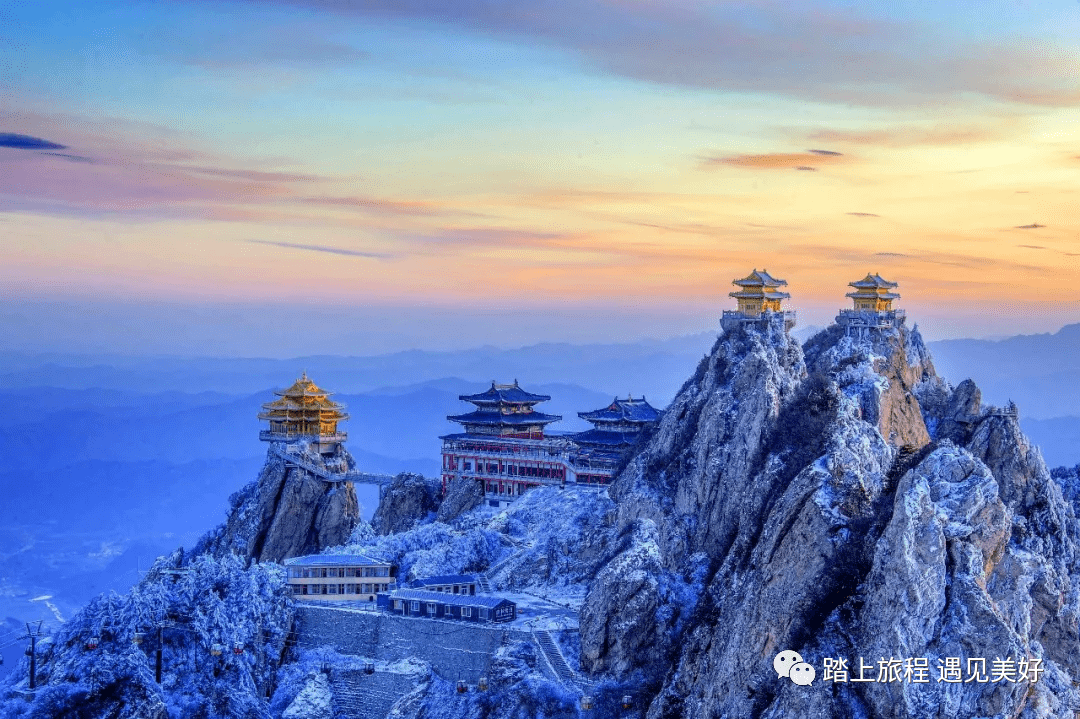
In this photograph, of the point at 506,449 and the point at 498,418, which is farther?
the point at 498,418

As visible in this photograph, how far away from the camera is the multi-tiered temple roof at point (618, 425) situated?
405 feet

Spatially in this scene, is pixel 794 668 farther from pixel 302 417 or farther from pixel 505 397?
pixel 302 417

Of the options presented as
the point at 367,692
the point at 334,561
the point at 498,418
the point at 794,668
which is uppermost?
the point at 498,418

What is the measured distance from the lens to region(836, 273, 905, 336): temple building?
124188 mm

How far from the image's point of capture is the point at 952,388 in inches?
4894

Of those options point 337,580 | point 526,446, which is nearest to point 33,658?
point 337,580

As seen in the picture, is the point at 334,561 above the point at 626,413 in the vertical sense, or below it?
below

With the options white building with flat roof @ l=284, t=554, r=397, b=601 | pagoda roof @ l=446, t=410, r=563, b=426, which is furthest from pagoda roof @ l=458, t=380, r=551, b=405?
white building with flat roof @ l=284, t=554, r=397, b=601

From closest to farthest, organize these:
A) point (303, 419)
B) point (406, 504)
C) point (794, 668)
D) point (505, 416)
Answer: point (794, 668), point (406, 504), point (505, 416), point (303, 419)

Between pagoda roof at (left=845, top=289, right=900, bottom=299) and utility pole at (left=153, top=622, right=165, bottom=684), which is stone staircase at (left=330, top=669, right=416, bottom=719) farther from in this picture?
pagoda roof at (left=845, top=289, right=900, bottom=299)

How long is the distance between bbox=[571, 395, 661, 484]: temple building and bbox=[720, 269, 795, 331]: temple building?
40.3 feet

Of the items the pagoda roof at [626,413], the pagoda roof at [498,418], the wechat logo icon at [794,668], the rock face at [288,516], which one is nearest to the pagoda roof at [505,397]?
the pagoda roof at [498,418]

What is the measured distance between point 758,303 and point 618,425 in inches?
684

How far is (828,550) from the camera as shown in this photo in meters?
85.0
